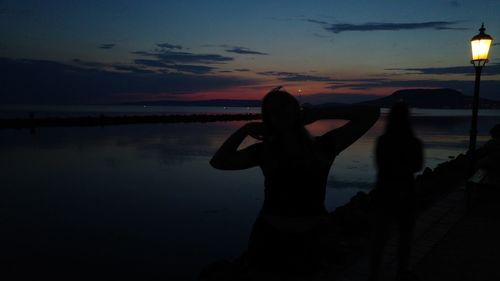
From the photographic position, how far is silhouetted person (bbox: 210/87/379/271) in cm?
173

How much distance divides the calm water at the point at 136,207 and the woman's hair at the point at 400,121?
5117 mm

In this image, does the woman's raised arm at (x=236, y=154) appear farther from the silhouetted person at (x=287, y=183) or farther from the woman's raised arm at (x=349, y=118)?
the woman's raised arm at (x=349, y=118)

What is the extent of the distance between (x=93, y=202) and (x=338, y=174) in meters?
10.5

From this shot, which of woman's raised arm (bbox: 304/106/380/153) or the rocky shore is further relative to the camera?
the rocky shore

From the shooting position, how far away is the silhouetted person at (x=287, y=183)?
1733 mm

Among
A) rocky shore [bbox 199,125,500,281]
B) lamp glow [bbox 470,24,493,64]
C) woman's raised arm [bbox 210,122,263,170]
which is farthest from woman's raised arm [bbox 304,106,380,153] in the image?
lamp glow [bbox 470,24,493,64]

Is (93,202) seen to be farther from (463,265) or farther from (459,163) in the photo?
(459,163)

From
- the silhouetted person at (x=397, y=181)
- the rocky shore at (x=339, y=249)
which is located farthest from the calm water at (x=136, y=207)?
the silhouetted person at (x=397, y=181)

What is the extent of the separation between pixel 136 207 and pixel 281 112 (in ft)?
34.6

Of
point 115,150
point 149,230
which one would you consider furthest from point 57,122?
point 149,230

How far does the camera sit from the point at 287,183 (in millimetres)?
1729

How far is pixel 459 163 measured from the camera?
14.6 meters

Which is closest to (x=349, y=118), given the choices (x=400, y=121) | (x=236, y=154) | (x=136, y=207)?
(x=236, y=154)

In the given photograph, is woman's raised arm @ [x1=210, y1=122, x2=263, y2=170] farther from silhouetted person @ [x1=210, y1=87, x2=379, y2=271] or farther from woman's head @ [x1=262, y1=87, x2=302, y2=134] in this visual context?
woman's head @ [x1=262, y1=87, x2=302, y2=134]
